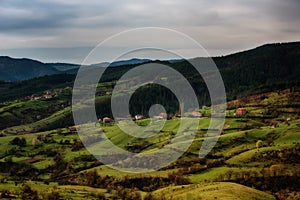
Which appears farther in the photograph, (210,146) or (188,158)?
(210,146)

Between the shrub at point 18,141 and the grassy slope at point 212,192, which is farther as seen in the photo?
the shrub at point 18,141

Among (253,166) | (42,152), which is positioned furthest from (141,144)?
(253,166)

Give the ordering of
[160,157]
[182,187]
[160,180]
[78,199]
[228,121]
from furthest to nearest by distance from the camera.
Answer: [228,121] → [160,157] → [160,180] → [182,187] → [78,199]

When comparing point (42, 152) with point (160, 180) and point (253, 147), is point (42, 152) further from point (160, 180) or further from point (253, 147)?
point (253, 147)

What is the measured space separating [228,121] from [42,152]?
80.5 m

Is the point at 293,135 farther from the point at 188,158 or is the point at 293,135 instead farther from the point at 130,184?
the point at 130,184

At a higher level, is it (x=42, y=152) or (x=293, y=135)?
(x=293, y=135)

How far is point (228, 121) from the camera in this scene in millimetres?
169375

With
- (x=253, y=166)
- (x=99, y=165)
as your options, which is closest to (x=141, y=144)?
(x=99, y=165)

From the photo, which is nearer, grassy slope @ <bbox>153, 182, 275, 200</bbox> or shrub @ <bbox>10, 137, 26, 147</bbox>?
grassy slope @ <bbox>153, 182, 275, 200</bbox>

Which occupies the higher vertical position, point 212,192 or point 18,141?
point 212,192

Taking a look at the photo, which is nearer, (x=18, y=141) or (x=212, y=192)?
(x=212, y=192)

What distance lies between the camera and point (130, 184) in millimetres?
106062

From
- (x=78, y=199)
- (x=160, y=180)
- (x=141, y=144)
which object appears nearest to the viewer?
(x=78, y=199)
